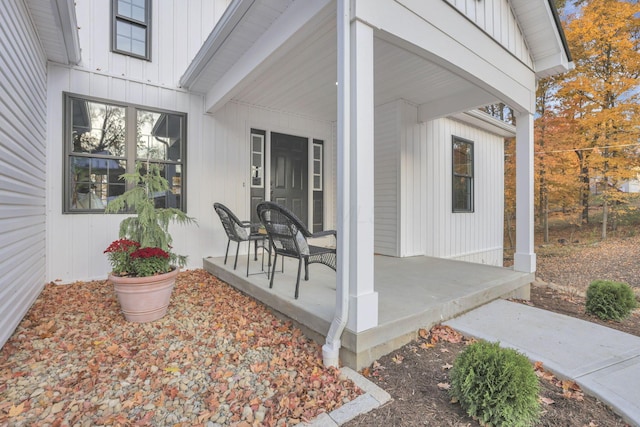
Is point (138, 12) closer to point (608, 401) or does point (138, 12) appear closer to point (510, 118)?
point (608, 401)

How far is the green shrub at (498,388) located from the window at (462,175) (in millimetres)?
4746

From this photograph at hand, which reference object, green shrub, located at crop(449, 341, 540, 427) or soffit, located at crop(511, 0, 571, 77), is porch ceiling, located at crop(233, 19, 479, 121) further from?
green shrub, located at crop(449, 341, 540, 427)

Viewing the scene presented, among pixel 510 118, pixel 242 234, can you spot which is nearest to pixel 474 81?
pixel 242 234

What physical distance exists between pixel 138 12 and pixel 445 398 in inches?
223

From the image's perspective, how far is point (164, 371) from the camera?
1.95 meters

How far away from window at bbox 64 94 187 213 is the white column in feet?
11.0

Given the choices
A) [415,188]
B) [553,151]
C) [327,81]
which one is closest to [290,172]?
[327,81]

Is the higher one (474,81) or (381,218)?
(474,81)

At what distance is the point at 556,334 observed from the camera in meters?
2.36

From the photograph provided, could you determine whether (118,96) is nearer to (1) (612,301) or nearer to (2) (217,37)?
(2) (217,37)

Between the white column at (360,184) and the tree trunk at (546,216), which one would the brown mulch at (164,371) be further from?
the tree trunk at (546,216)

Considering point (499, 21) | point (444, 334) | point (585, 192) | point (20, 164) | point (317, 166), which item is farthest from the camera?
point (585, 192)

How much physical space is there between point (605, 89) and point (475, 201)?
4.38 m

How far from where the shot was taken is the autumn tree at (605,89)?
6984 mm
